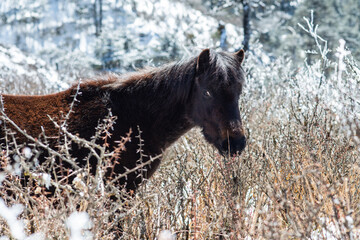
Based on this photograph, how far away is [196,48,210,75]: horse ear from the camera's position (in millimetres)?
2978

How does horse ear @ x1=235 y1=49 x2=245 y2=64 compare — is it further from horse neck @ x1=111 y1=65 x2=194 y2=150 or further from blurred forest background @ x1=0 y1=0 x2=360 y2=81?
blurred forest background @ x1=0 y1=0 x2=360 y2=81

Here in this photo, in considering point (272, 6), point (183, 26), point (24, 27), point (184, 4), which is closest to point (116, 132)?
point (272, 6)

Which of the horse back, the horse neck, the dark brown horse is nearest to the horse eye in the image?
the dark brown horse

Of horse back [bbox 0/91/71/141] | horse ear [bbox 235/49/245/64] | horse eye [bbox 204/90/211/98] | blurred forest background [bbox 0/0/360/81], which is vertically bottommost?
blurred forest background [bbox 0/0/360/81]

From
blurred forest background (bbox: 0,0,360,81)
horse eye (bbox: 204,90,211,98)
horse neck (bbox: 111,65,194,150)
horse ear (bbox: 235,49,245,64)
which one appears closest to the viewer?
horse eye (bbox: 204,90,211,98)

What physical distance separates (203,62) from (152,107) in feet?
2.06

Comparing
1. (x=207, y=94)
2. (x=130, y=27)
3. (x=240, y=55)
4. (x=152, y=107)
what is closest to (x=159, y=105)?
(x=152, y=107)

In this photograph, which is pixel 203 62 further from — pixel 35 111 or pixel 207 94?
pixel 35 111

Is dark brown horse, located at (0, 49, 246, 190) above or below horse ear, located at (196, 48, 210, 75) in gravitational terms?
below

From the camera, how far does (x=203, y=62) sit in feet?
9.95

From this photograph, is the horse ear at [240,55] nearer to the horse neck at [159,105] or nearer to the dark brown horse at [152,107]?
the dark brown horse at [152,107]

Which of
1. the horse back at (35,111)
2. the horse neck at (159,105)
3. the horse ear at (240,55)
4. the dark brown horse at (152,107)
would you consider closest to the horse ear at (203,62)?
the dark brown horse at (152,107)

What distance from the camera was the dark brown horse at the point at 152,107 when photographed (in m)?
2.91

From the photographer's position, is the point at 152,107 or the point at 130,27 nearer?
the point at 152,107
